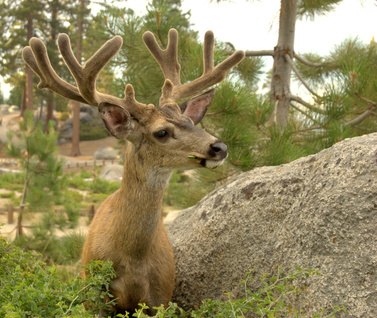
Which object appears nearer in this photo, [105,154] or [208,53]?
[208,53]

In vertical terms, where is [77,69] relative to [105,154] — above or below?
above

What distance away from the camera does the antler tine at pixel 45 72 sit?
3217 millimetres

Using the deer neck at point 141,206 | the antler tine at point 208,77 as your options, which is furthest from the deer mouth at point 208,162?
the antler tine at point 208,77

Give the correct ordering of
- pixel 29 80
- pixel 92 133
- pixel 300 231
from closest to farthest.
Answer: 1. pixel 300 231
2. pixel 29 80
3. pixel 92 133

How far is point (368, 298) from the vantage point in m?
2.39

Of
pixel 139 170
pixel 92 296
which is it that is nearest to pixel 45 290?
pixel 92 296

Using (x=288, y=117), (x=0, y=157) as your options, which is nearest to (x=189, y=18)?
(x=288, y=117)

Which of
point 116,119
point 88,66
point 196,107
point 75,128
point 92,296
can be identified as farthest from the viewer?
point 75,128

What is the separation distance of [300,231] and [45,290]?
50.6 inches

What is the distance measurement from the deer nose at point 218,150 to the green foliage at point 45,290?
0.80 meters

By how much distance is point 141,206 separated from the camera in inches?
120

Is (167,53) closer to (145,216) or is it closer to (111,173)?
(145,216)

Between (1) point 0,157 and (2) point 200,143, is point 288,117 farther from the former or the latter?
(1) point 0,157

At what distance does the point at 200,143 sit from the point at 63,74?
79.6 feet
